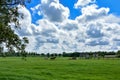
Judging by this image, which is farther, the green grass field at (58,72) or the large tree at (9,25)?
the green grass field at (58,72)

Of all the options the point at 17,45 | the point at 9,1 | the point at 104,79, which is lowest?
the point at 104,79

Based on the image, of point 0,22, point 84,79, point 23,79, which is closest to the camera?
point 0,22

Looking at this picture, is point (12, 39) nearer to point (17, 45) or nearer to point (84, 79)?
point (17, 45)

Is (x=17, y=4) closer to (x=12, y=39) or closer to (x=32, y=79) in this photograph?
(x=12, y=39)

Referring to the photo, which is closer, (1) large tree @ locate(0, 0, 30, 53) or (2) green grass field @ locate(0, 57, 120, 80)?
(1) large tree @ locate(0, 0, 30, 53)

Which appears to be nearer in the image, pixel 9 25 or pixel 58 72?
pixel 9 25

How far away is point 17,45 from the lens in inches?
899

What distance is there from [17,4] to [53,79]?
69.4 ft

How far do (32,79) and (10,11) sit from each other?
753 inches

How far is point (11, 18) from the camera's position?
22844mm

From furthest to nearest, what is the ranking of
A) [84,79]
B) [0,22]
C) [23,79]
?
1. [84,79]
2. [23,79]
3. [0,22]

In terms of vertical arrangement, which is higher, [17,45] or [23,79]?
[17,45]

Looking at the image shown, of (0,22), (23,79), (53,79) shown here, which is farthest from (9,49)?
(53,79)

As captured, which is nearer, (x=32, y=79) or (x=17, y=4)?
(x=17, y=4)
